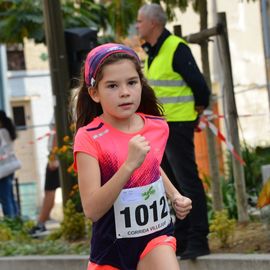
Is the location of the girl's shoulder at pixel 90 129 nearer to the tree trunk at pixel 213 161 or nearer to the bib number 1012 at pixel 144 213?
the bib number 1012 at pixel 144 213

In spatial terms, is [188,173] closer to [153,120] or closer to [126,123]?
[153,120]

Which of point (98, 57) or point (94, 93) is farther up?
point (98, 57)

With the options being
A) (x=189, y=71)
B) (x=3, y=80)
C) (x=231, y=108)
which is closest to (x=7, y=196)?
(x=231, y=108)

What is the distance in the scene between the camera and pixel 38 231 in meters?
11.8

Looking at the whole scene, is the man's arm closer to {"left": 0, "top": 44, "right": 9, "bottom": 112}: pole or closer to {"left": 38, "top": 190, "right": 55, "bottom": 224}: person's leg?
{"left": 38, "top": 190, "right": 55, "bottom": 224}: person's leg

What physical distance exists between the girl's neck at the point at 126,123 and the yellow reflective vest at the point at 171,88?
281 cm

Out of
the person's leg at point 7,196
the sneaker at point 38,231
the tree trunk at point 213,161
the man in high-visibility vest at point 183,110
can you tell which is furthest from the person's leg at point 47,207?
the man in high-visibility vest at point 183,110

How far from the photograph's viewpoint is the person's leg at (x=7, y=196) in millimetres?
13516

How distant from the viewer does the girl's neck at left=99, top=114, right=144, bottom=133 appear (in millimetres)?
4820

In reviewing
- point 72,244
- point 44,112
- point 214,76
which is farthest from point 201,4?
point 44,112

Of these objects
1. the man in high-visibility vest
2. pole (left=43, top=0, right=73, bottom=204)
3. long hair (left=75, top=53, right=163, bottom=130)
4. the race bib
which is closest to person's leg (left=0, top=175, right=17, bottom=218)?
pole (left=43, top=0, right=73, bottom=204)

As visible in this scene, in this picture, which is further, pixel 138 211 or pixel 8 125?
pixel 8 125

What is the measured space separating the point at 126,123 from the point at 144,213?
443 mm

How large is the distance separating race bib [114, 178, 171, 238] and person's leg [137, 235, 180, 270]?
6 centimetres
